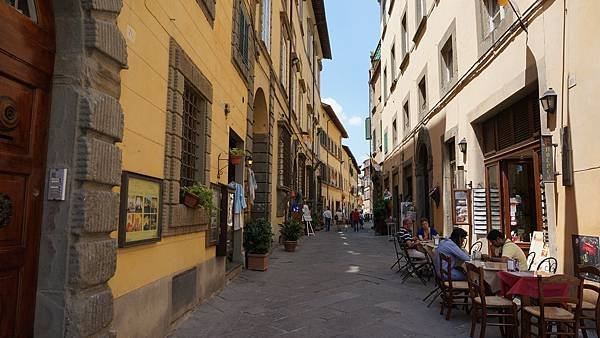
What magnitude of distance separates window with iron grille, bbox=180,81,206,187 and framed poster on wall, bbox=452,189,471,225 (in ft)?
19.8

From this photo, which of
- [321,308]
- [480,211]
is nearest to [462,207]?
[480,211]

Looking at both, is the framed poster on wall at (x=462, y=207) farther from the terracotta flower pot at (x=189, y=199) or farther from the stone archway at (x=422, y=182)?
the terracotta flower pot at (x=189, y=199)

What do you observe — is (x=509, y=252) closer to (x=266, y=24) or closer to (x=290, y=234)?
(x=290, y=234)

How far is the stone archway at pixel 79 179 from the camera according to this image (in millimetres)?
2949

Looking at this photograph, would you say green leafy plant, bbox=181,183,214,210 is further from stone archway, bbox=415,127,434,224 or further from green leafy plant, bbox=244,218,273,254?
stone archway, bbox=415,127,434,224

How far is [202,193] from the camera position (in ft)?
19.2

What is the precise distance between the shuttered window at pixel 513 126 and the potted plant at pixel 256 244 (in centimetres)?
506

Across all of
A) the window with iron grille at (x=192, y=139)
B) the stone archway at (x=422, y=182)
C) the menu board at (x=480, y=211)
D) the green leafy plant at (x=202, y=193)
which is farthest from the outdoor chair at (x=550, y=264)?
the stone archway at (x=422, y=182)

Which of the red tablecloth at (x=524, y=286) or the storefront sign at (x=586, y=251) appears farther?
the storefront sign at (x=586, y=251)

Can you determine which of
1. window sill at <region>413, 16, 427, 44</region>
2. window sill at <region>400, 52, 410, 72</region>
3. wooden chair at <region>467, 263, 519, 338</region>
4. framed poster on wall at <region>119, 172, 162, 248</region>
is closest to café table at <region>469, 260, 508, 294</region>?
wooden chair at <region>467, 263, 519, 338</region>

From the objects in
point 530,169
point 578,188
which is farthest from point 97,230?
point 530,169

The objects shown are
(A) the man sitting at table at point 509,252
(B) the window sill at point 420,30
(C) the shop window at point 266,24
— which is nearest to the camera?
(A) the man sitting at table at point 509,252

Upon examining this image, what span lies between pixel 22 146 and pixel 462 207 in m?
8.84

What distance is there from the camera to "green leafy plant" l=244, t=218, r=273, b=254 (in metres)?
9.59
